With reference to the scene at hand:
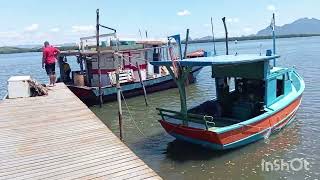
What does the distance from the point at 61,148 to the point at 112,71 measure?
14.6 m

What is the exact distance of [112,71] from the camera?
2328 centimetres

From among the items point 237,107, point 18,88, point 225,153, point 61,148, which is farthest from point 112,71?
point 61,148

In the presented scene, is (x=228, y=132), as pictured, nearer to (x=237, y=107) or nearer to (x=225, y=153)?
(x=225, y=153)

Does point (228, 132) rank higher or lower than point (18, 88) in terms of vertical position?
lower

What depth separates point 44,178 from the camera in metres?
7.12

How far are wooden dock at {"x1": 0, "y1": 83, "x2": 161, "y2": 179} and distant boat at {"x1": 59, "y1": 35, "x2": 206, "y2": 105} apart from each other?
29.0ft

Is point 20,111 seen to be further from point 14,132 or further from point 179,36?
point 179,36

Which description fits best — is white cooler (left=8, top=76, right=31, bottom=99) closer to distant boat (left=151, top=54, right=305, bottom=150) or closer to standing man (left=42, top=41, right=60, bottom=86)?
standing man (left=42, top=41, right=60, bottom=86)

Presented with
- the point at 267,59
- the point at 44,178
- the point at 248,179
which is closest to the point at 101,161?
the point at 44,178

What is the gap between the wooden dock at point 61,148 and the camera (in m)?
7.36

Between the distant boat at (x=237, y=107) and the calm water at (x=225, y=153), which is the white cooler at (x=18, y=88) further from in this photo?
the distant boat at (x=237, y=107)

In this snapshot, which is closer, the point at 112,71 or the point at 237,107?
the point at 237,107

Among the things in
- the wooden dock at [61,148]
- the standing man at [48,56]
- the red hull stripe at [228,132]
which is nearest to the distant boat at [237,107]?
the red hull stripe at [228,132]

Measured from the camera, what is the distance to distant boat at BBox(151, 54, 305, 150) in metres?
12.1
